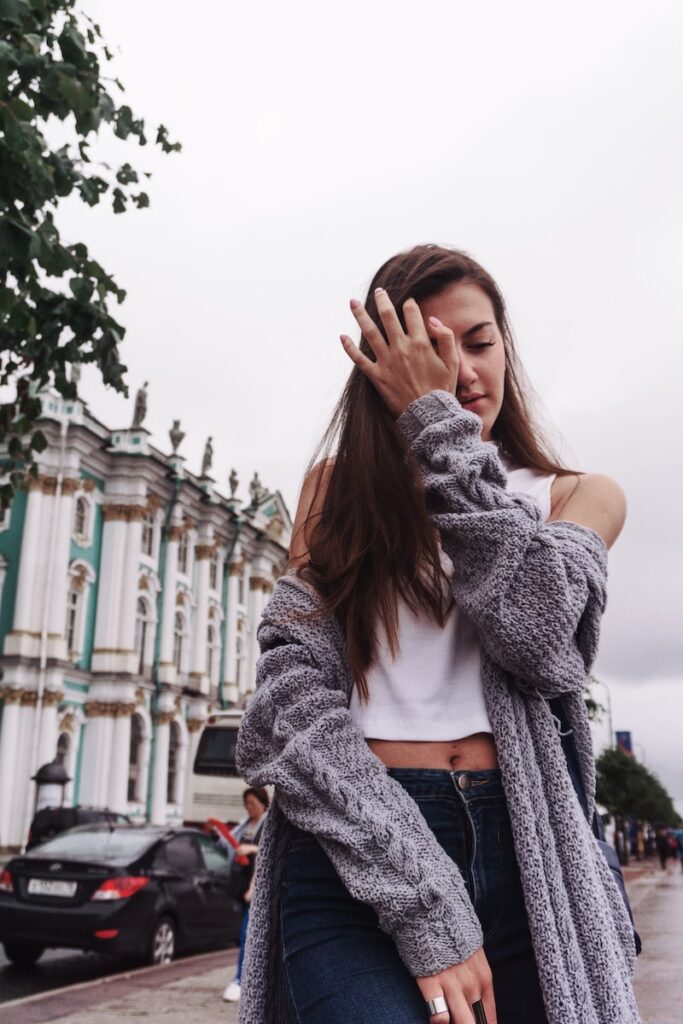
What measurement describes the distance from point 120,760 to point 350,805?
38.5m

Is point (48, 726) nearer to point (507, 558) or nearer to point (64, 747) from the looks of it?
point (64, 747)

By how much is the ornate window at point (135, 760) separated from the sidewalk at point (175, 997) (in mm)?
30032

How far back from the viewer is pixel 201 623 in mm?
45812

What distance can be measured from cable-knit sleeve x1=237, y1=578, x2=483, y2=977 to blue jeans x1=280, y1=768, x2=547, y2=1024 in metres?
0.05

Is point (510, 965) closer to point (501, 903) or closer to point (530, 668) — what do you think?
point (501, 903)

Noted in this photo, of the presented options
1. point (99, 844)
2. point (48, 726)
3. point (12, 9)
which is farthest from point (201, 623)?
point (12, 9)

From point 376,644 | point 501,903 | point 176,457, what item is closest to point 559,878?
point 501,903

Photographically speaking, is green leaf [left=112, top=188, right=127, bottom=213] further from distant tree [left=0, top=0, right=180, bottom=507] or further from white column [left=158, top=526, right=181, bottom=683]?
white column [left=158, top=526, right=181, bottom=683]

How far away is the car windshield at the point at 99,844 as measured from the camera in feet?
36.2

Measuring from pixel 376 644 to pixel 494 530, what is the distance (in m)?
0.31

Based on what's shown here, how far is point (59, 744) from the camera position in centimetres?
3766

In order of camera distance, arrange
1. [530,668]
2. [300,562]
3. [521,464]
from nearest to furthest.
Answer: [530,668] → [300,562] → [521,464]

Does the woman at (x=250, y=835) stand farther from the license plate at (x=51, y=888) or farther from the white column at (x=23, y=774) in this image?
the white column at (x=23, y=774)

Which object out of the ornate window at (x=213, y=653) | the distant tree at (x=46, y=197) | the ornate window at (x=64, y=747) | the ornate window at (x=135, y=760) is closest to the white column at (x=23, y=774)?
the ornate window at (x=64, y=747)
